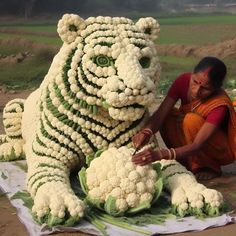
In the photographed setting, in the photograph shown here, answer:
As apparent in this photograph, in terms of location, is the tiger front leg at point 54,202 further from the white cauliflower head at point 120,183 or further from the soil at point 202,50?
the soil at point 202,50

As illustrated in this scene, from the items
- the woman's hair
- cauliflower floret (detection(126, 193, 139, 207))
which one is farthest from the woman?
cauliflower floret (detection(126, 193, 139, 207))

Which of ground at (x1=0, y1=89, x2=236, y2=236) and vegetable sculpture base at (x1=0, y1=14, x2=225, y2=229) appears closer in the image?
ground at (x1=0, y1=89, x2=236, y2=236)

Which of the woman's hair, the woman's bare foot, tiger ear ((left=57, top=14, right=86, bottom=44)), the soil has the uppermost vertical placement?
tiger ear ((left=57, top=14, right=86, bottom=44))

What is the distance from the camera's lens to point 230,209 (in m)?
3.89

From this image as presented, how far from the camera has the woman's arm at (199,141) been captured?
407 centimetres

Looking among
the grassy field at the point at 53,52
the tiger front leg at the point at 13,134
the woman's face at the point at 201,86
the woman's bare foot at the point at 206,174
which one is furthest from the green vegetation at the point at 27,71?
the woman's face at the point at 201,86

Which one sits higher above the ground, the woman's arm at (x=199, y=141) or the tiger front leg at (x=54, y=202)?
the woman's arm at (x=199, y=141)

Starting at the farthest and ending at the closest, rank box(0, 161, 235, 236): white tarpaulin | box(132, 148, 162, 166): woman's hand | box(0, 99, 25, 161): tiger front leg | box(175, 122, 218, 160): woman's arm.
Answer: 1. box(0, 99, 25, 161): tiger front leg
2. box(175, 122, 218, 160): woman's arm
3. box(132, 148, 162, 166): woman's hand
4. box(0, 161, 235, 236): white tarpaulin

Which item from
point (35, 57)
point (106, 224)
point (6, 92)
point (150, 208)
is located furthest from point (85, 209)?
point (35, 57)

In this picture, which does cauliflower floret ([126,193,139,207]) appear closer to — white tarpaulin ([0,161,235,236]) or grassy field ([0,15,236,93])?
white tarpaulin ([0,161,235,236])

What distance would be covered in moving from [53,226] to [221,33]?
19.3 m

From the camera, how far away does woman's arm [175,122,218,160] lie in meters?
4.07

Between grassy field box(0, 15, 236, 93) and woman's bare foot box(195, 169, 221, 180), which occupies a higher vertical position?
grassy field box(0, 15, 236, 93)

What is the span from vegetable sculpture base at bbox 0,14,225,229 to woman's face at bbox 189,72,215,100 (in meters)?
0.29
